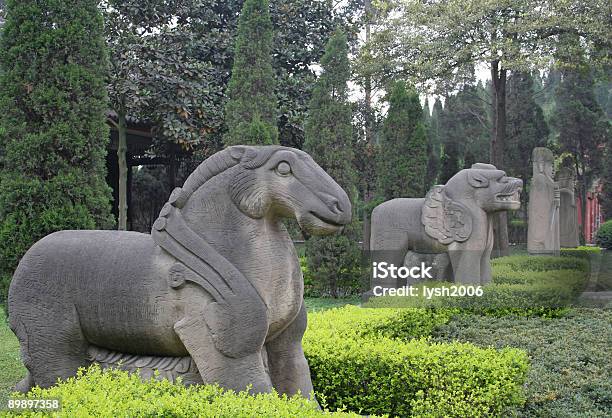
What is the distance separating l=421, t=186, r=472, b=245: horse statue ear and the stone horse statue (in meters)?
5.54

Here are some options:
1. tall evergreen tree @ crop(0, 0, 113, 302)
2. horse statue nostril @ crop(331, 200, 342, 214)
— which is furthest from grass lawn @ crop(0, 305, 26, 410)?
horse statue nostril @ crop(331, 200, 342, 214)

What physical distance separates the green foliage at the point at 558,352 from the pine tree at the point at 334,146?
15.5ft

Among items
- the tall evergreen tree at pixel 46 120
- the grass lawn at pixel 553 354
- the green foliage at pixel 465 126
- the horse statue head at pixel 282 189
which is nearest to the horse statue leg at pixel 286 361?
the horse statue head at pixel 282 189

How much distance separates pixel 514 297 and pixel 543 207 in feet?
16.6

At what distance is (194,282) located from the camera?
3258 millimetres

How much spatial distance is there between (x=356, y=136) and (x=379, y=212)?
39.6 ft

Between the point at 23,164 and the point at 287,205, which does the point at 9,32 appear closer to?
the point at 23,164

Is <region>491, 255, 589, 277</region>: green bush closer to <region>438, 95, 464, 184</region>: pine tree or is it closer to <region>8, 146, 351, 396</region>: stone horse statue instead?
<region>8, 146, 351, 396</region>: stone horse statue

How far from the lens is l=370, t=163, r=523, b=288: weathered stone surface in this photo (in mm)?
8453

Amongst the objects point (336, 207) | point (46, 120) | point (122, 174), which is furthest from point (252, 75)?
point (336, 207)

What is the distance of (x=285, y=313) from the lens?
3400 mm

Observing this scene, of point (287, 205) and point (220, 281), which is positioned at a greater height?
point (287, 205)

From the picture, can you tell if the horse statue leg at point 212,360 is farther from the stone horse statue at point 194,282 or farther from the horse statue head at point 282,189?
the horse statue head at point 282,189

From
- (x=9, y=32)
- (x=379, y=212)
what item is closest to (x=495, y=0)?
(x=379, y=212)
